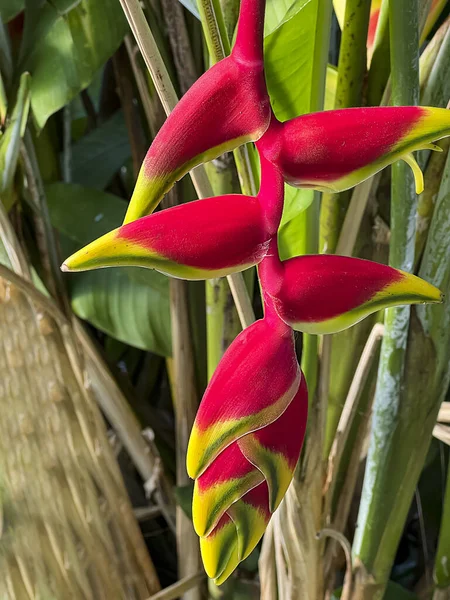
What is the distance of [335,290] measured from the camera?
14 cm

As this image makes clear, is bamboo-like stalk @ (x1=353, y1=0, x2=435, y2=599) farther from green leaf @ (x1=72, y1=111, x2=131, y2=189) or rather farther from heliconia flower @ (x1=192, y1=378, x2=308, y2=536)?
green leaf @ (x1=72, y1=111, x2=131, y2=189)

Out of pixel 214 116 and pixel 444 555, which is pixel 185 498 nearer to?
pixel 444 555

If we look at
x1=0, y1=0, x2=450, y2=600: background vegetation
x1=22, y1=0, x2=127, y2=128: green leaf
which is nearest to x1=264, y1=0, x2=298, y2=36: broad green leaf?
x1=0, y1=0, x2=450, y2=600: background vegetation

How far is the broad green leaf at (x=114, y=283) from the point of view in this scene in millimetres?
407

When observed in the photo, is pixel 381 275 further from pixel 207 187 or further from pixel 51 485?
pixel 51 485

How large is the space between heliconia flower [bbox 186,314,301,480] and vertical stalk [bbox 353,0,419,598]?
4.2 inches

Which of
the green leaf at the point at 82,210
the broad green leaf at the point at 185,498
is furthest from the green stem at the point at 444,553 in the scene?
the green leaf at the point at 82,210

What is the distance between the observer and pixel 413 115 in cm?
12

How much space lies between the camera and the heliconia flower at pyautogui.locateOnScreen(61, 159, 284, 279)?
121 millimetres

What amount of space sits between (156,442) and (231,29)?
1.18 feet

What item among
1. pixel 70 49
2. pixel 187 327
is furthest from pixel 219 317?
pixel 70 49

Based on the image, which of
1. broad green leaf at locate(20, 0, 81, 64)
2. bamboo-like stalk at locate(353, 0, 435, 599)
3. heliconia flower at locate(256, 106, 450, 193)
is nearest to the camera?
heliconia flower at locate(256, 106, 450, 193)

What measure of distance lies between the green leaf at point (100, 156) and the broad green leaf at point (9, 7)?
6.4 inches

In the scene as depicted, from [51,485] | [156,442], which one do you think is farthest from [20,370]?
[156,442]
